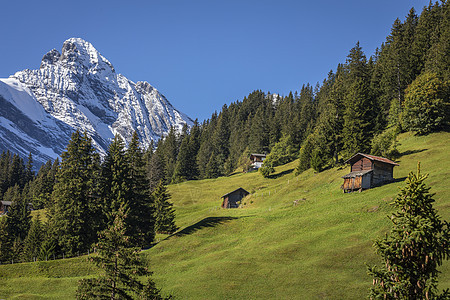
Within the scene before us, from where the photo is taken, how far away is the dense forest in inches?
2088

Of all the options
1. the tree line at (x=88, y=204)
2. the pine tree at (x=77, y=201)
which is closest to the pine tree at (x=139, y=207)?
the tree line at (x=88, y=204)

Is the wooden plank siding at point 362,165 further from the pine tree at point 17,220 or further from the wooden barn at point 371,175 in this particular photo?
the pine tree at point 17,220

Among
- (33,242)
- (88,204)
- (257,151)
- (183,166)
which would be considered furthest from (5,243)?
(257,151)

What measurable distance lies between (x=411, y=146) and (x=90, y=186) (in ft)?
200

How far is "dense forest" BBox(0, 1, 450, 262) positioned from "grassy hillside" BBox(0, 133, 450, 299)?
20.7 ft

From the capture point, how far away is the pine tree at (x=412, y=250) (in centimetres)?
1339

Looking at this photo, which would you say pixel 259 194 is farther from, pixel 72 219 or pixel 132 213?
pixel 72 219

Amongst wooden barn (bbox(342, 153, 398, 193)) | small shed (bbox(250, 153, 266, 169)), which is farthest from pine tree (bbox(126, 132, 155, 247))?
small shed (bbox(250, 153, 266, 169))

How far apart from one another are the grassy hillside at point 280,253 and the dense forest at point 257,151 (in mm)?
6312

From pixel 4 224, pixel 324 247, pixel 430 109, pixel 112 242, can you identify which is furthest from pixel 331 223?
pixel 4 224

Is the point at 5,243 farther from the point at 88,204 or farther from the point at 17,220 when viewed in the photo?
the point at 88,204

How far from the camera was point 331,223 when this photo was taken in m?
47.4

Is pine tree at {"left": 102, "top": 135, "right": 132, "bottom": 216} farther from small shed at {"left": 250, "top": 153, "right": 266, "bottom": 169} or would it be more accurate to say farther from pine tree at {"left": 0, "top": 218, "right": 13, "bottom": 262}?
small shed at {"left": 250, "top": 153, "right": 266, "bottom": 169}

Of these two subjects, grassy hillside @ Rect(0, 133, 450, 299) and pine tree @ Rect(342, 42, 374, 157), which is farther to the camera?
pine tree @ Rect(342, 42, 374, 157)
